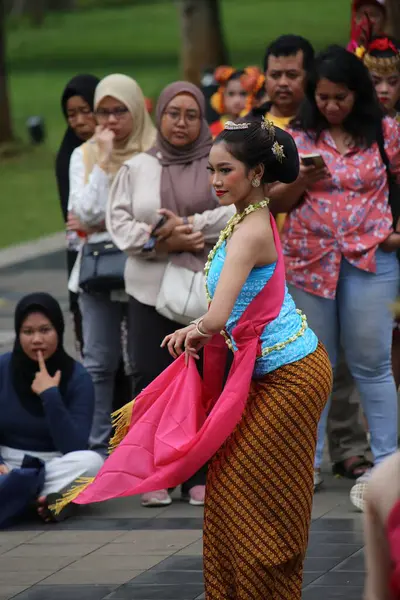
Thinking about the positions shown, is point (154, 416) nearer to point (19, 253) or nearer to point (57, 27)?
point (19, 253)

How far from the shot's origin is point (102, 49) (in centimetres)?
4125

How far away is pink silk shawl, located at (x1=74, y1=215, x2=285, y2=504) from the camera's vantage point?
4.76m

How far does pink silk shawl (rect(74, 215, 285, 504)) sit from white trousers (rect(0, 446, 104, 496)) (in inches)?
70.9

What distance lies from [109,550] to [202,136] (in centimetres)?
201

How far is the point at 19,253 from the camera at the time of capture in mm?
15922

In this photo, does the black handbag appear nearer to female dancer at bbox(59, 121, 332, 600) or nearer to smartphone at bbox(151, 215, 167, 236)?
smartphone at bbox(151, 215, 167, 236)

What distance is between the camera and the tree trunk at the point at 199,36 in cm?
2677

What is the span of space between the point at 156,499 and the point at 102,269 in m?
→ 1.21

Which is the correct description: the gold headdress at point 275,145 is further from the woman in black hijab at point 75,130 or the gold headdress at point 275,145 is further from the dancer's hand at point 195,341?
the woman in black hijab at point 75,130

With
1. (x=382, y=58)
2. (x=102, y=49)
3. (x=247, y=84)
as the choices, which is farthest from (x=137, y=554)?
(x=102, y=49)

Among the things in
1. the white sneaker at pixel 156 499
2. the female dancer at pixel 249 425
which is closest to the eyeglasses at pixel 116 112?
the white sneaker at pixel 156 499

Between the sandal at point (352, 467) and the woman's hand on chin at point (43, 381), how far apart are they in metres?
1.44

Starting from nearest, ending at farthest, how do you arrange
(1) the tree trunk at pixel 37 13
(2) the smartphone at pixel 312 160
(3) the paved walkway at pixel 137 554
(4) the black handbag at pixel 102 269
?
(3) the paved walkway at pixel 137 554 < (2) the smartphone at pixel 312 160 < (4) the black handbag at pixel 102 269 < (1) the tree trunk at pixel 37 13

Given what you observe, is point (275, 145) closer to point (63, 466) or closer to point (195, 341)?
point (195, 341)
